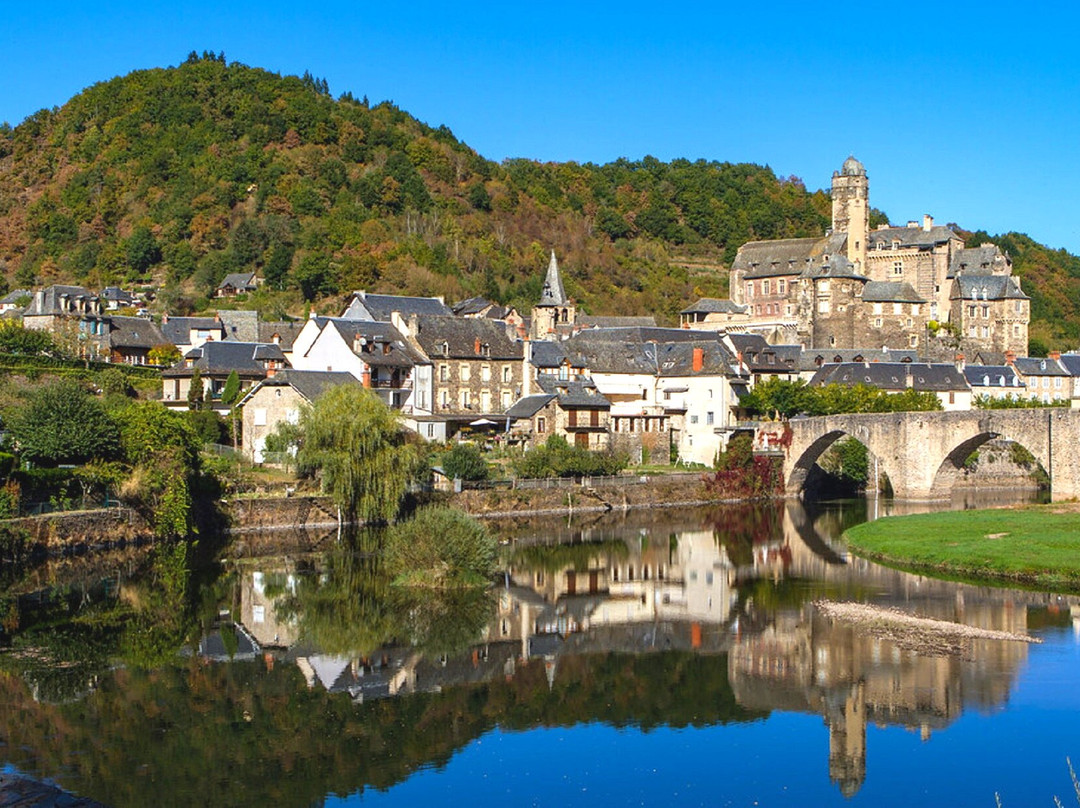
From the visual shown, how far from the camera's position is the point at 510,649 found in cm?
2766

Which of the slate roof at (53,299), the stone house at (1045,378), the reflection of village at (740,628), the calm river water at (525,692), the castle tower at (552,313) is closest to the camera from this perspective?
the calm river water at (525,692)

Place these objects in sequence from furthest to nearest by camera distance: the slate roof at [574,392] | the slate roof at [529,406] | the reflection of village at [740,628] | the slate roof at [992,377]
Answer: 1. the slate roof at [992,377]
2. the slate roof at [574,392]
3. the slate roof at [529,406]
4. the reflection of village at [740,628]

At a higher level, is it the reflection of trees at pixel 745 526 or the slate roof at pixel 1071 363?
the slate roof at pixel 1071 363

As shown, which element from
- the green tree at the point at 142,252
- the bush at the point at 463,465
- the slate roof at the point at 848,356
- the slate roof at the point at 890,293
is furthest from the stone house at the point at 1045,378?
the green tree at the point at 142,252

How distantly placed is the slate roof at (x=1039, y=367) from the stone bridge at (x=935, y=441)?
23.9m

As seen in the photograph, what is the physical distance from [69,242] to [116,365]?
64.3m

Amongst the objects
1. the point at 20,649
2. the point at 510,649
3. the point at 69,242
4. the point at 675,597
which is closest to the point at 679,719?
the point at 510,649

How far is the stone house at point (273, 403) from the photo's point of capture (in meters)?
54.8

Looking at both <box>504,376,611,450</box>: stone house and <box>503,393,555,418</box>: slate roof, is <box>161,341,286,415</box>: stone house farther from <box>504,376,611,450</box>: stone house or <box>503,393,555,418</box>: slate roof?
<box>504,376,611,450</box>: stone house

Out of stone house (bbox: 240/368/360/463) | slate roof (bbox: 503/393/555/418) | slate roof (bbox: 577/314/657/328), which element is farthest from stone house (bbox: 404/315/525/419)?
slate roof (bbox: 577/314/657/328)

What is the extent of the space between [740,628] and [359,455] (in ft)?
62.9

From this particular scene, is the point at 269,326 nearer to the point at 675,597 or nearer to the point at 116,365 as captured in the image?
the point at 116,365

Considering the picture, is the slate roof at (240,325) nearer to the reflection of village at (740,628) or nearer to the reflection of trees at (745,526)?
the reflection of trees at (745,526)

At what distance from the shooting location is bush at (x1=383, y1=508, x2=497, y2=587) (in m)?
34.8
